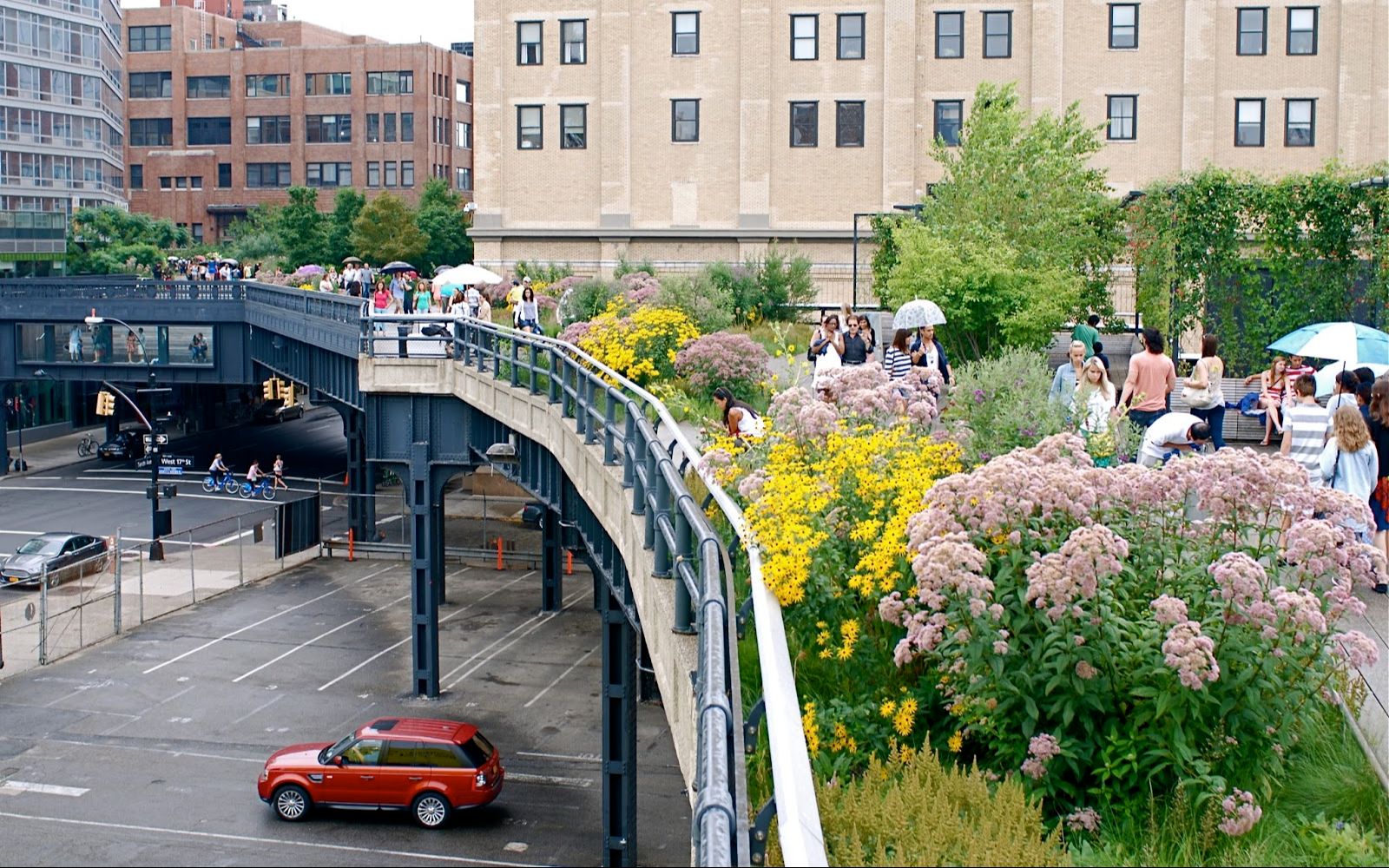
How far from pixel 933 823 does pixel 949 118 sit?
155 feet

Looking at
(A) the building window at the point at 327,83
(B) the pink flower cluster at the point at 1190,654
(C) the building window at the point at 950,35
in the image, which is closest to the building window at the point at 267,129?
(A) the building window at the point at 327,83

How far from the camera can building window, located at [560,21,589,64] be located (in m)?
54.6

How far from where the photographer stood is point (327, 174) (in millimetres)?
104062

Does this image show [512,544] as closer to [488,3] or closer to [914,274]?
[488,3]

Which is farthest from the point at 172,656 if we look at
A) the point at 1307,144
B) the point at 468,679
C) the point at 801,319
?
the point at 1307,144

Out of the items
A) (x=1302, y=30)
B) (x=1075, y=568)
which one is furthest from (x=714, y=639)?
(x=1302, y=30)

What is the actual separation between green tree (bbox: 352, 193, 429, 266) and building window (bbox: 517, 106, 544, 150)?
82.9 feet

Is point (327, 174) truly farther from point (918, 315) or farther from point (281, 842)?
point (918, 315)

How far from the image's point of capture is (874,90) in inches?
2060

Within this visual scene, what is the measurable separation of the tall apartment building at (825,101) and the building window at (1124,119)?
0.06 meters

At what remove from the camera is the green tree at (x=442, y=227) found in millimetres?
84625

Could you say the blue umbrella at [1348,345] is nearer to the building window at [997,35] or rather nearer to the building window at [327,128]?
the building window at [997,35]

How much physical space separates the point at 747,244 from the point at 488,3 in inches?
525

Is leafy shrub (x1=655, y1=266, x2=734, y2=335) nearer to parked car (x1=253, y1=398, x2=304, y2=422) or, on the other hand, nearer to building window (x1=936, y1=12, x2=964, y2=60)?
building window (x1=936, y1=12, x2=964, y2=60)
